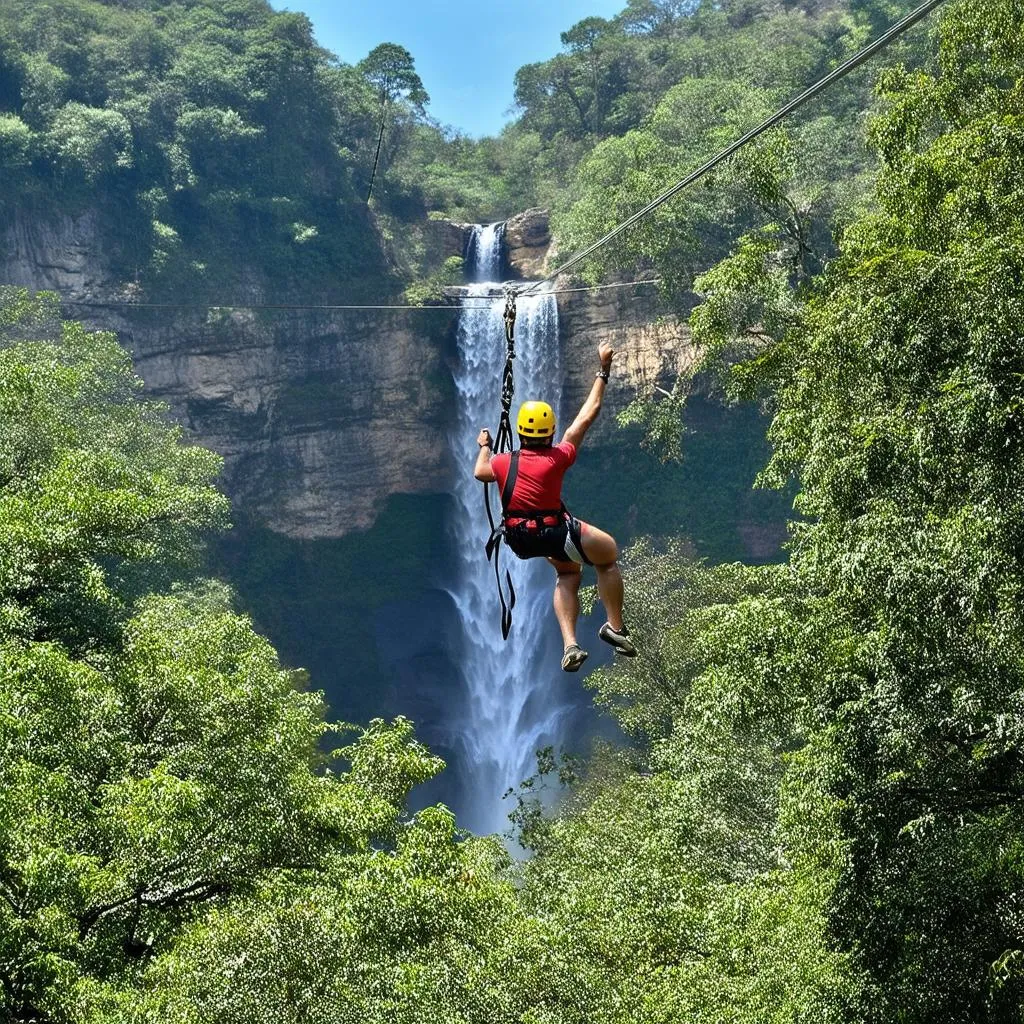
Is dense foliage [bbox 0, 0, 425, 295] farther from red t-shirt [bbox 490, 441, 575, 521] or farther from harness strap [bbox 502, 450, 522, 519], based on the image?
red t-shirt [bbox 490, 441, 575, 521]

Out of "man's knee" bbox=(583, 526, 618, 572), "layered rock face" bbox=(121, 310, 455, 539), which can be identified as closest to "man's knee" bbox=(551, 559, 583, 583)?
"man's knee" bbox=(583, 526, 618, 572)

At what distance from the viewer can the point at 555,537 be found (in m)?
7.32

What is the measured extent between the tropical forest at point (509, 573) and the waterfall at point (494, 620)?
133 mm

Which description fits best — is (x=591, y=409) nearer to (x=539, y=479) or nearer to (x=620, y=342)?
(x=539, y=479)

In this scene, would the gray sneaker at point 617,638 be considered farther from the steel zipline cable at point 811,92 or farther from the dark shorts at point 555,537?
the steel zipline cable at point 811,92

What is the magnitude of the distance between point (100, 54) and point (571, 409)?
55.1 feet

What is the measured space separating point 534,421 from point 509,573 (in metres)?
5.92

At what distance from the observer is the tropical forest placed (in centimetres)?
1008

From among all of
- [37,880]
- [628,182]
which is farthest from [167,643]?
[628,182]

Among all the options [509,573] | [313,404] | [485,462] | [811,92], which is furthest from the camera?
[313,404]

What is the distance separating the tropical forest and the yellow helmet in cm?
12

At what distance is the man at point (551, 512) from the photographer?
7332 millimetres

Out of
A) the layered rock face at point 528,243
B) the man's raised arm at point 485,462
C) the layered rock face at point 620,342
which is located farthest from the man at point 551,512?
the layered rock face at point 528,243

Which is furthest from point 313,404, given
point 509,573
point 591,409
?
point 591,409
